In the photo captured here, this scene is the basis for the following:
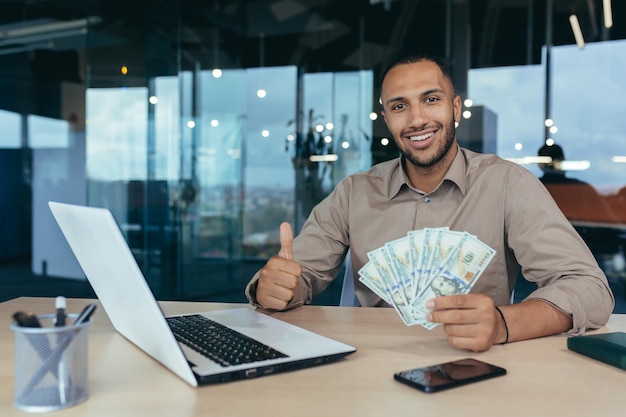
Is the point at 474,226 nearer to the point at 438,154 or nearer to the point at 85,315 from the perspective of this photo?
the point at 438,154

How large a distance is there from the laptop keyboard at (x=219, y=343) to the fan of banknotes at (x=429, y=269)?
35 centimetres

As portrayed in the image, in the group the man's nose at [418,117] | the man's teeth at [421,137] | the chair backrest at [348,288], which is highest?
the man's nose at [418,117]

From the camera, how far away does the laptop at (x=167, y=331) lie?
2.70ft

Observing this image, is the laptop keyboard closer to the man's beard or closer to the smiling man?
the smiling man

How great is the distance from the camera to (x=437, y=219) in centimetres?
177

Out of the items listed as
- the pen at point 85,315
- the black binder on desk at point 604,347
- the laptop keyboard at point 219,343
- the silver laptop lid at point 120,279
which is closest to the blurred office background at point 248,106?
the black binder on desk at point 604,347

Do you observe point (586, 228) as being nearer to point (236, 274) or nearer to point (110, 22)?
point (236, 274)

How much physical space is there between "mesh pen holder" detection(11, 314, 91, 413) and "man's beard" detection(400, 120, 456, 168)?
4.17 feet

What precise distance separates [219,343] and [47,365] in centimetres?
35

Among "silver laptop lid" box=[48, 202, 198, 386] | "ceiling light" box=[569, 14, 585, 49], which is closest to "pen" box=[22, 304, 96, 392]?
"silver laptop lid" box=[48, 202, 198, 386]

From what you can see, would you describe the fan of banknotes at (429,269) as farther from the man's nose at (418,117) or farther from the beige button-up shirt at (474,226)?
the man's nose at (418,117)

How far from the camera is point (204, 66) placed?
476cm

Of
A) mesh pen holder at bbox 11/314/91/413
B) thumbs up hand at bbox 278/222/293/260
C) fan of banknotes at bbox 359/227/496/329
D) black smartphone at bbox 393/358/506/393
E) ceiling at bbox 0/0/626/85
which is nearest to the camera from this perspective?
mesh pen holder at bbox 11/314/91/413

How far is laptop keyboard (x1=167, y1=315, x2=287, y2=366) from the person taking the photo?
97 centimetres
